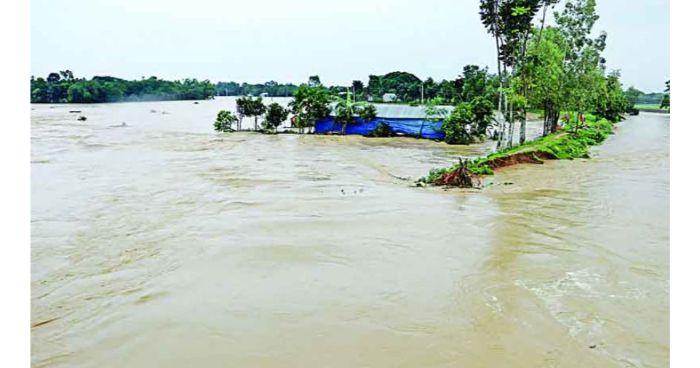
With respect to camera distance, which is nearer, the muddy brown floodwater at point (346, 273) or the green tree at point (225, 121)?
the muddy brown floodwater at point (346, 273)

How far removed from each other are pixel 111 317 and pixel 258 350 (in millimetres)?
1403

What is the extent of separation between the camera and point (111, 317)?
4.23m

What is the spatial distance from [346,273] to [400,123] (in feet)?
60.1

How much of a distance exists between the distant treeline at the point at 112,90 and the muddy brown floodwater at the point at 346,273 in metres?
38.5

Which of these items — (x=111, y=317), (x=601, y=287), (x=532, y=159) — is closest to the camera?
(x=111, y=317)

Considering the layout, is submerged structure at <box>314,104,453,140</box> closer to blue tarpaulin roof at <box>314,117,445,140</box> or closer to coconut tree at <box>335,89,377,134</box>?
blue tarpaulin roof at <box>314,117,445,140</box>

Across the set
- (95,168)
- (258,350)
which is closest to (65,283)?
(258,350)

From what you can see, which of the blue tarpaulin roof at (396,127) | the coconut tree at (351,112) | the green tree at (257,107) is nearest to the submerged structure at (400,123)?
the blue tarpaulin roof at (396,127)

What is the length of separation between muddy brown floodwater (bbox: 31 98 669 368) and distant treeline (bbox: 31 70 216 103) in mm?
38504

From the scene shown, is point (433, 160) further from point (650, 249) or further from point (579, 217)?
point (650, 249)

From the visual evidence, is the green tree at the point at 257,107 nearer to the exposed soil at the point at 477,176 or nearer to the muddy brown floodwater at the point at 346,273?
the muddy brown floodwater at the point at 346,273

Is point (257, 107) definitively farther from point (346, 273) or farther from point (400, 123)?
point (346, 273)

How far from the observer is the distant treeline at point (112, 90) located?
49750 millimetres

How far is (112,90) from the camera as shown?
56.3 meters
